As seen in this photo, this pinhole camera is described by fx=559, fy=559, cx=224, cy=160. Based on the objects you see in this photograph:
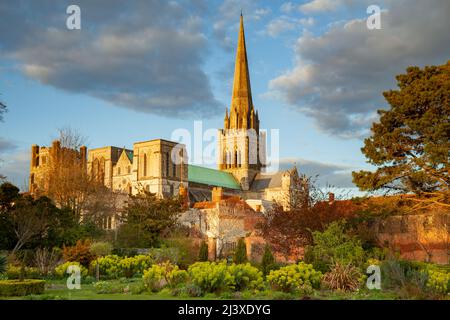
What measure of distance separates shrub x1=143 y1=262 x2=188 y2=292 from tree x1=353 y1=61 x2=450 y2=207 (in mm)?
16838

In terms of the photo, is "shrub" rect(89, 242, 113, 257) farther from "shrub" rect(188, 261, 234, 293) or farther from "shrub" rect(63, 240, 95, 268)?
"shrub" rect(188, 261, 234, 293)

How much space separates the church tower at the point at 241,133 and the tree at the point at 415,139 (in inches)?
3037

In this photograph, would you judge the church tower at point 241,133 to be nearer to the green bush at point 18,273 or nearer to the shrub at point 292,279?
the green bush at point 18,273

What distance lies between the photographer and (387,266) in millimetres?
18719

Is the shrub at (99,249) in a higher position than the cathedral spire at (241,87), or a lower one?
lower

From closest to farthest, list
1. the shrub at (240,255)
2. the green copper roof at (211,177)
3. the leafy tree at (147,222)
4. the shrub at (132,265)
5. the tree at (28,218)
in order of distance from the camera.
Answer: the shrub at (132,265)
the shrub at (240,255)
the tree at (28,218)
the leafy tree at (147,222)
the green copper roof at (211,177)

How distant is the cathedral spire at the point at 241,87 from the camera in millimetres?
110469

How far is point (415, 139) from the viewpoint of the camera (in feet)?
Result: 102

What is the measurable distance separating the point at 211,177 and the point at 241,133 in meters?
12.6

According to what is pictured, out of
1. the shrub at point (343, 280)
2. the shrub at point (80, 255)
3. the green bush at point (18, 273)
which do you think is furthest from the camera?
the shrub at point (80, 255)

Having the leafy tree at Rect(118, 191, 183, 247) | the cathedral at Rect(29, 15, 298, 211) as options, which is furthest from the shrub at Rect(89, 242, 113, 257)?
the cathedral at Rect(29, 15, 298, 211)

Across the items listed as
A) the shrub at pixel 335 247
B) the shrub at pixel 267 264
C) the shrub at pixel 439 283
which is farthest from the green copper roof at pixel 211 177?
the shrub at pixel 439 283

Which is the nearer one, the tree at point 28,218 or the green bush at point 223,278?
the green bush at point 223,278

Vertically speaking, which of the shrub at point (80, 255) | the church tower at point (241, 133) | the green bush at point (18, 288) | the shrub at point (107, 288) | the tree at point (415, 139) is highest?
the church tower at point (241, 133)
